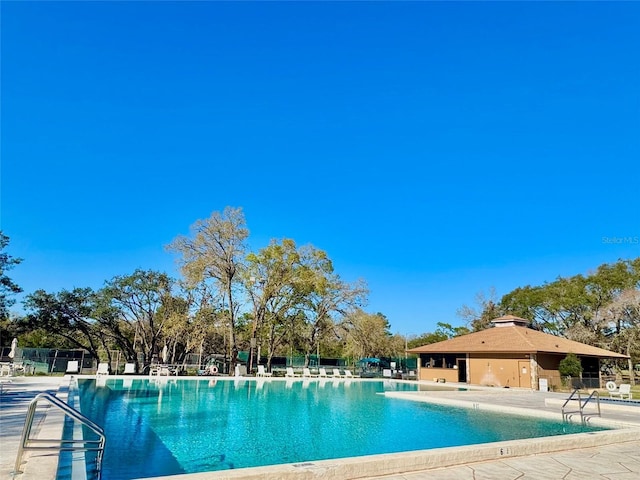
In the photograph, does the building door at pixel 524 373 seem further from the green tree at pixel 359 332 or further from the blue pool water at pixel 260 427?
the blue pool water at pixel 260 427

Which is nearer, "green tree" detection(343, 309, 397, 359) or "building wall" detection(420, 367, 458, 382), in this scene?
"building wall" detection(420, 367, 458, 382)

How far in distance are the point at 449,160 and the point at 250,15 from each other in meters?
14.9

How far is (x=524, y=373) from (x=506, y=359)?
1320mm

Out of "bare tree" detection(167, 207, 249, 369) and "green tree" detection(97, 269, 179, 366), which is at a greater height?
"bare tree" detection(167, 207, 249, 369)

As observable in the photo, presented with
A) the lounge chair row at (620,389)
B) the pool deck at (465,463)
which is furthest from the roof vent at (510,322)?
the pool deck at (465,463)

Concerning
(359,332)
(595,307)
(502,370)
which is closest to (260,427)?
(502,370)

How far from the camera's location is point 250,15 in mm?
15648

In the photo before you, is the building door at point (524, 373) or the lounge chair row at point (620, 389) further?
the building door at point (524, 373)

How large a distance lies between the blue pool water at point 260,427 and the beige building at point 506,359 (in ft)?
38.5

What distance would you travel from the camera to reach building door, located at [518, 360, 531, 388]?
82.3 ft

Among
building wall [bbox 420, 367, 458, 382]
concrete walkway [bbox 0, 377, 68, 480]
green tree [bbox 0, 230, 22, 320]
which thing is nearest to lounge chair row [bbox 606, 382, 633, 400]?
building wall [bbox 420, 367, 458, 382]

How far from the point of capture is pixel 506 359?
1039 inches

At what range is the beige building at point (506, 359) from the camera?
997 inches

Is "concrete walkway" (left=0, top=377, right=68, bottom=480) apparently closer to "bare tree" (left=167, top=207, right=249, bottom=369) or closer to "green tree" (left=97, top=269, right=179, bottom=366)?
"bare tree" (left=167, top=207, right=249, bottom=369)
